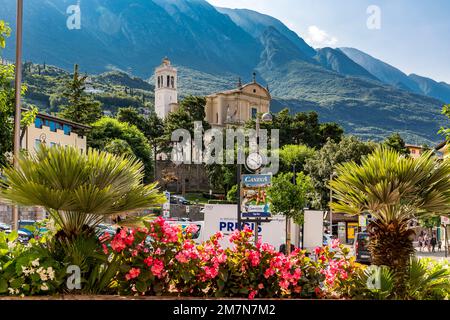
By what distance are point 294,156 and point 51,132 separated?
3891 centimetres

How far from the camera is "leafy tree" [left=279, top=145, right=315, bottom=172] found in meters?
86.8

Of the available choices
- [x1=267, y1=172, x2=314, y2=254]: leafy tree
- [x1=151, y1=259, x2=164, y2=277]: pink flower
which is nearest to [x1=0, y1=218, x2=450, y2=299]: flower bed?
[x1=151, y1=259, x2=164, y2=277]: pink flower

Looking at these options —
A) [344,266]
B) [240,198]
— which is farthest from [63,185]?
[240,198]

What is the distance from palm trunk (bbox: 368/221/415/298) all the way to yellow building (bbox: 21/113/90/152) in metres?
43.0

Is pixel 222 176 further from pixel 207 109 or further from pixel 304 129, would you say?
pixel 207 109

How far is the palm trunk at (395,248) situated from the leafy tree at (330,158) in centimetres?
5610

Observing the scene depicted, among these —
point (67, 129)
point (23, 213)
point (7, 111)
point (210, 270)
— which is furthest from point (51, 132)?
point (210, 270)

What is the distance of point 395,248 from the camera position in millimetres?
8508

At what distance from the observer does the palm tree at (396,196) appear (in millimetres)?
8461

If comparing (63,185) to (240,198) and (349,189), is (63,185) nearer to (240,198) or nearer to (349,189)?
(349,189)

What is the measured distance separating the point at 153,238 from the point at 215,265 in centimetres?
92

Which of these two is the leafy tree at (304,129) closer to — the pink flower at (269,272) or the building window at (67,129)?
the building window at (67,129)

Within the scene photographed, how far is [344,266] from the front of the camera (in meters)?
8.64
